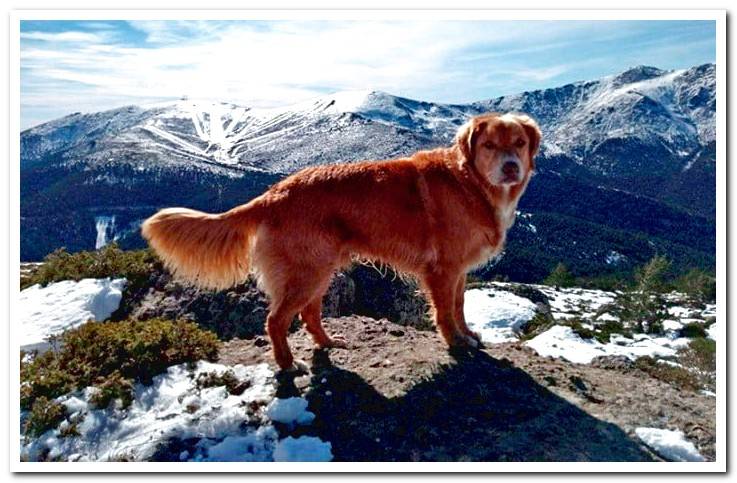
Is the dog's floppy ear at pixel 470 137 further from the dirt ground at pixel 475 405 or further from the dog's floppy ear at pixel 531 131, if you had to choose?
the dirt ground at pixel 475 405

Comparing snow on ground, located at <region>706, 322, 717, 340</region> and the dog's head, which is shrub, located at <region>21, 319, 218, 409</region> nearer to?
the dog's head

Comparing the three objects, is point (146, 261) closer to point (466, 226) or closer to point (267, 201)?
point (267, 201)

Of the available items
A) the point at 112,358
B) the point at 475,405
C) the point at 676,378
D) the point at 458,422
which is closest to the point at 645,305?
the point at 676,378

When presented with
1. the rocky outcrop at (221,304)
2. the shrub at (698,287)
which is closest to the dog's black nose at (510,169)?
the rocky outcrop at (221,304)

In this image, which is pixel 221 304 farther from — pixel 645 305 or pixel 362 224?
pixel 645 305
